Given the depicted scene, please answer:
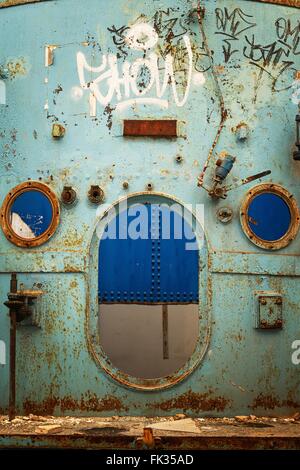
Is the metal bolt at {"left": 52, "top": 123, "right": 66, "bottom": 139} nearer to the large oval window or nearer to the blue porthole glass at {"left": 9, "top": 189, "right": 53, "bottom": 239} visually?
the blue porthole glass at {"left": 9, "top": 189, "right": 53, "bottom": 239}

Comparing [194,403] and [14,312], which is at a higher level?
[14,312]

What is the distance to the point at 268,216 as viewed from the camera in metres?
5.28

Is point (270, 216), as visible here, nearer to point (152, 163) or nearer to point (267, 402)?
point (152, 163)

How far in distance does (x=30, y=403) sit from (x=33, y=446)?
0.91 metres

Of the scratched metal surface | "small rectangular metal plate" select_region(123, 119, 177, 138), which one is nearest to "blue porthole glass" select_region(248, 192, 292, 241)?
the scratched metal surface

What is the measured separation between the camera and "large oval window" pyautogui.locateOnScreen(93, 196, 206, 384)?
17.0 ft

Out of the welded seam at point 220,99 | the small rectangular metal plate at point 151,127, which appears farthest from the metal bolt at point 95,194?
the welded seam at point 220,99

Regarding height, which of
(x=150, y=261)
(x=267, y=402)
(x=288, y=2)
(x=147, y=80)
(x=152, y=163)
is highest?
(x=288, y=2)

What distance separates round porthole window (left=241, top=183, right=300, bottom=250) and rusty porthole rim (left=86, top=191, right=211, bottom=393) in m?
0.38

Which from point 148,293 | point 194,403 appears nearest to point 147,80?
point 148,293

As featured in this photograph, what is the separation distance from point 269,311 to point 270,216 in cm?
74

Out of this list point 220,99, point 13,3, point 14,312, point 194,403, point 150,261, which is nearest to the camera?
point 14,312

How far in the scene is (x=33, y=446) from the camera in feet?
14.0
